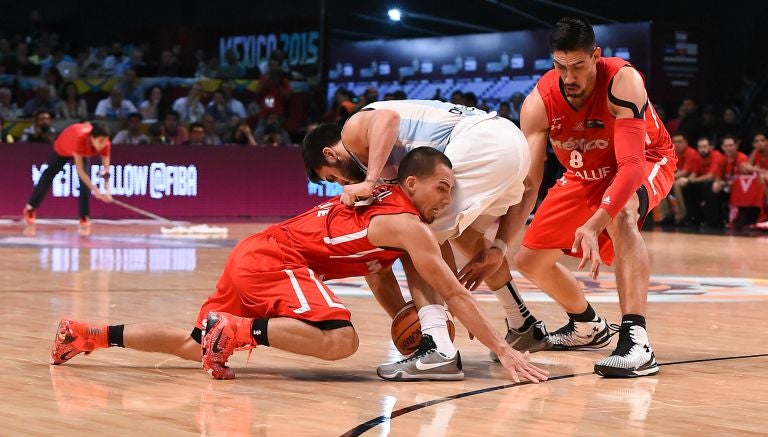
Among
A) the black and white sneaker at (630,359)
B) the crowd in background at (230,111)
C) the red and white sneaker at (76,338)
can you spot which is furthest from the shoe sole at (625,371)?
the crowd in background at (230,111)

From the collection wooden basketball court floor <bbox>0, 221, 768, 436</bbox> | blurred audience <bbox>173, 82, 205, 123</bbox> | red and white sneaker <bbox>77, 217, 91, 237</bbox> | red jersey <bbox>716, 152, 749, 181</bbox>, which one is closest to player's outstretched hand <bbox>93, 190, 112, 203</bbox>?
red and white sneaker <bbox>77, 217, 91, 237</bbox>

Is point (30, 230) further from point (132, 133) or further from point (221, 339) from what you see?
point (221, 339)

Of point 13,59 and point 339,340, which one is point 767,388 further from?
point 13,59

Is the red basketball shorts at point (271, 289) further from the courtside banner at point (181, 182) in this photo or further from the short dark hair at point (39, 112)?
the short dark hair at point (39, 112)

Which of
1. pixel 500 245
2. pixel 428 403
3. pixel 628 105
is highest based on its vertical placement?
pixel 628 105

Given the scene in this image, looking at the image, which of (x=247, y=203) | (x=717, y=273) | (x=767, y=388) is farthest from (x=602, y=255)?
(x=247, y=203)

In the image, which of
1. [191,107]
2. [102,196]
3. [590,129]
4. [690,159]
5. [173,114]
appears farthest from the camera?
[191,107]

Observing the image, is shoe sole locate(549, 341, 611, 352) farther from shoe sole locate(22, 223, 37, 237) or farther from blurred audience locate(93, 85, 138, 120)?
blurred audience locate(93, 85, 138, 120)

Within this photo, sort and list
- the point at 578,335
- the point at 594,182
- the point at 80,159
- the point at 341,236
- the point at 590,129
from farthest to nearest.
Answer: the point at 80,159, the point at 578,335, the point at 594,182, the point at 590,129, the point at 341,236

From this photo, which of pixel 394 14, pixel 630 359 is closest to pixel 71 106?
pixel 394 14

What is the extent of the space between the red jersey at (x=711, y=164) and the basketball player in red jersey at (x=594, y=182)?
10.6 meters

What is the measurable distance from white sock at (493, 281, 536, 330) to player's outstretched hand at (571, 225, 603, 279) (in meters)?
0.91

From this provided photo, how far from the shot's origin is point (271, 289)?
4.48 m

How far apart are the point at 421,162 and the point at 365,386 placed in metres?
0.87
